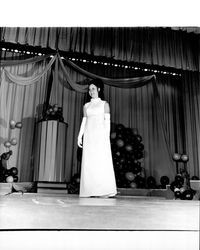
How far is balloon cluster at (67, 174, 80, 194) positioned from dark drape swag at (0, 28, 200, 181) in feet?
0.94

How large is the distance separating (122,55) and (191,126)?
1953mm

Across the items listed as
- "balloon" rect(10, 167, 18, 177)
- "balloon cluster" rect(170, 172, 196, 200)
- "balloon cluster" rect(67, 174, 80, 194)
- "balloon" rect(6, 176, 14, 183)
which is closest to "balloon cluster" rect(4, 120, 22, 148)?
"balloon" rect(10, 167, 18, 177)

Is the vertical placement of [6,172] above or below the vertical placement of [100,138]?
below

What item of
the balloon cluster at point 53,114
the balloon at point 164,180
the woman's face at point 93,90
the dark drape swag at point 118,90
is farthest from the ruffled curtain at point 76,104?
the woman's face at point 93,90

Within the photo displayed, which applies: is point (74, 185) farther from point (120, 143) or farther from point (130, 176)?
point (120, 143)

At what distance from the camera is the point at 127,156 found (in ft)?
17.5

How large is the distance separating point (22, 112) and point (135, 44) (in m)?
2.28

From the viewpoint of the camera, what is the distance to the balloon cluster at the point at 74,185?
15.2 ft

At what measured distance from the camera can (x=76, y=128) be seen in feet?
18.7

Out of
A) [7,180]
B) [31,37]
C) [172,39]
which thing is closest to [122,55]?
[172,39]

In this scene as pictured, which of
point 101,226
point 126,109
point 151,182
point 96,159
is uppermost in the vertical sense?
point 126,109

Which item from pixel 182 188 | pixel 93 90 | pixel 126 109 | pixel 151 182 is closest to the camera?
pixel 93 90

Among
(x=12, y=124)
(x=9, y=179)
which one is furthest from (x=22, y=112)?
(x=9, y=179)
